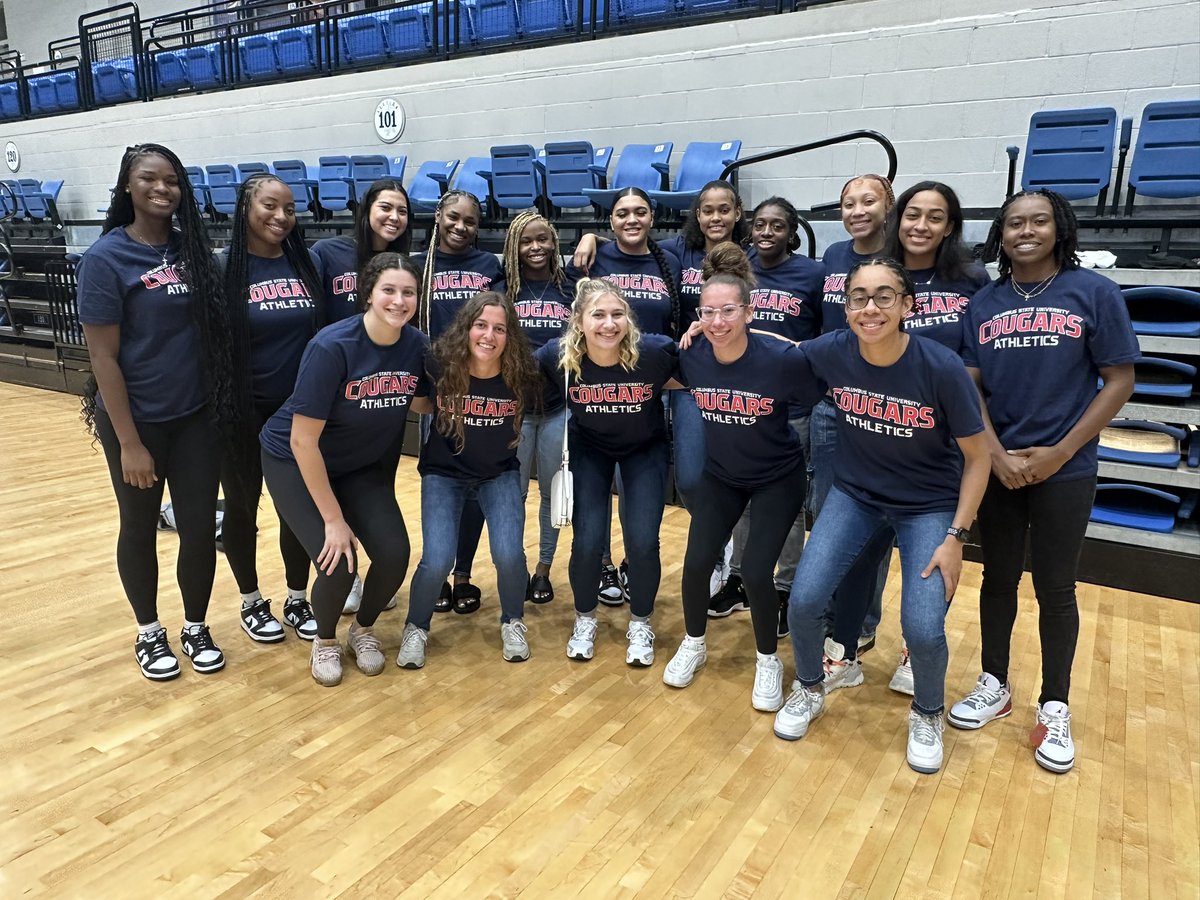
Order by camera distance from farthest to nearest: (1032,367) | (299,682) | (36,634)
Answer: (36,634) → (299,682) → (1032,367)

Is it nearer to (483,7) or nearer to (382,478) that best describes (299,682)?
(382,478)

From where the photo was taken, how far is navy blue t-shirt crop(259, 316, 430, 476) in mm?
2213

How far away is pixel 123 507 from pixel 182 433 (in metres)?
0.27

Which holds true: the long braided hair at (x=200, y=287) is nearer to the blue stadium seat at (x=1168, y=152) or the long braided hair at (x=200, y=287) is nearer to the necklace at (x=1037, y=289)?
the necklace at (x=1037, y=289)

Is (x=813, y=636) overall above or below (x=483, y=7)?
below

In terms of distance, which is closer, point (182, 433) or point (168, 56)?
point (182, 433)

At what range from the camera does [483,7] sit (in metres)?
6.97

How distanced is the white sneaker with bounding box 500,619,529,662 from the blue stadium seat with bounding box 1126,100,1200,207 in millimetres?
3620

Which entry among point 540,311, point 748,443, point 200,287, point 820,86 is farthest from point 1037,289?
point 820,86

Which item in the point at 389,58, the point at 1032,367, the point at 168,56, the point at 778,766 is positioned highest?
the point at 168,56

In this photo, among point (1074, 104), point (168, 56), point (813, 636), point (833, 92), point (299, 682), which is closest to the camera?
point (813, 636)

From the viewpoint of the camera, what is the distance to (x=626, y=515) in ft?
8.31

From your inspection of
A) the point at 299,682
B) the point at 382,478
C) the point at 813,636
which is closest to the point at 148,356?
the point at 382,478

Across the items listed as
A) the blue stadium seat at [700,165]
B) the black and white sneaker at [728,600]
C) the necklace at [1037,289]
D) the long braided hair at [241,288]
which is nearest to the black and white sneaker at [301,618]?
the long braided hair at [241,288]
